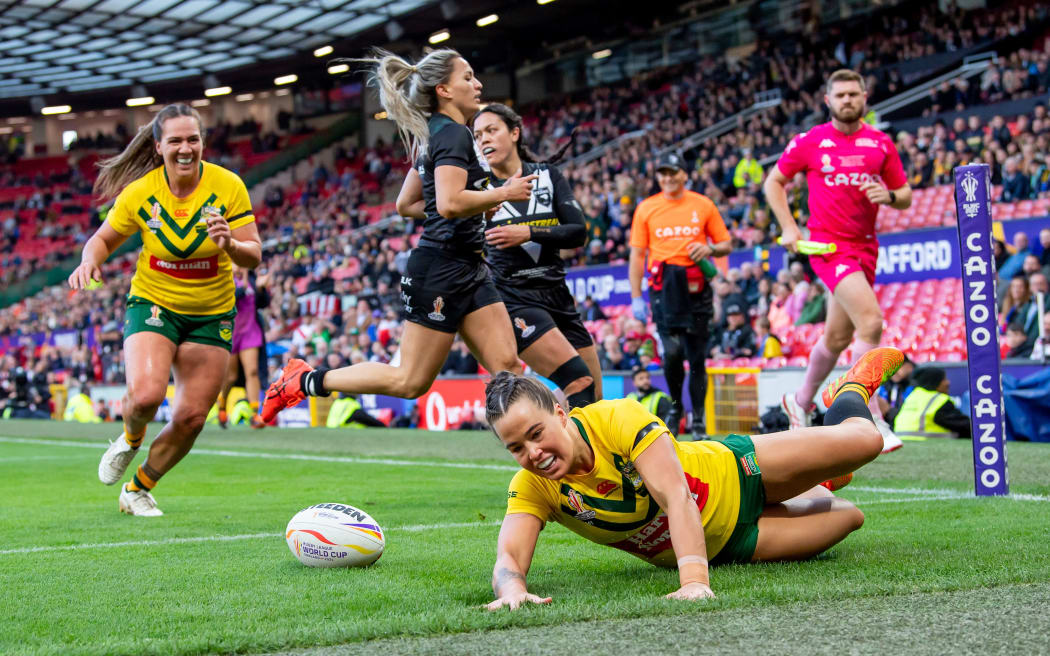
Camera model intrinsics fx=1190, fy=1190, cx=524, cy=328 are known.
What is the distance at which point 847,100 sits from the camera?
25.6ft

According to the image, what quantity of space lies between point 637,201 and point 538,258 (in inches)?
646

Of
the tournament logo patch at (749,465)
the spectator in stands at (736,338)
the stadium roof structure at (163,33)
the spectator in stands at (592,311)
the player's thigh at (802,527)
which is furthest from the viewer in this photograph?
the stadium roof structure at (163,33)

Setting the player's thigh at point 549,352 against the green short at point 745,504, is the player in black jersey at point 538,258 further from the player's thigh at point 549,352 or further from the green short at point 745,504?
the green short at point 745,504

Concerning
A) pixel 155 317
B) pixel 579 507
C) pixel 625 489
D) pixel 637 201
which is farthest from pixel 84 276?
pixel 637 201

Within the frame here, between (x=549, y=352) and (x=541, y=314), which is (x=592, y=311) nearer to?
(x=541, y=314)

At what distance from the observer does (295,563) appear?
190 inches

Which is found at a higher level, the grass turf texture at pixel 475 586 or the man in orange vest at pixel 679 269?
the man in orange vest at pixel 679 269

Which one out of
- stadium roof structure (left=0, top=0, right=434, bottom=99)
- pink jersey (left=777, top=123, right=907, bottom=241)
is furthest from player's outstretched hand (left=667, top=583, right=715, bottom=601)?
stadium roof structure (left=0, top=0, right=434, bottom=99)

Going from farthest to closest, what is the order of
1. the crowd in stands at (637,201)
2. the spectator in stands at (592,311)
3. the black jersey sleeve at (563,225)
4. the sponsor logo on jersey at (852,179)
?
the spectator in stands at (592,311) < the crowd in stands at (637,201) < the sponsor logo on jersey at (852,179) < the black jersey sleeve at (563,225)

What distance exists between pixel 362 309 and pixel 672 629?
2078 cm

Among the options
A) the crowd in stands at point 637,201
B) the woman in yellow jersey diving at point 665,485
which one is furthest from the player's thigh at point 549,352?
the crowd in stands at point 637,201

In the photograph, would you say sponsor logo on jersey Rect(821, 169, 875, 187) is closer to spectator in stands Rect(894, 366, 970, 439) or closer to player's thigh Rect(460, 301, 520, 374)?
player's thigh Rect(460, 301, 520, 374)

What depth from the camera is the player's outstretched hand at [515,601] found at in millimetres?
3580

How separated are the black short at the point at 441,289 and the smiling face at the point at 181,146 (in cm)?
133
